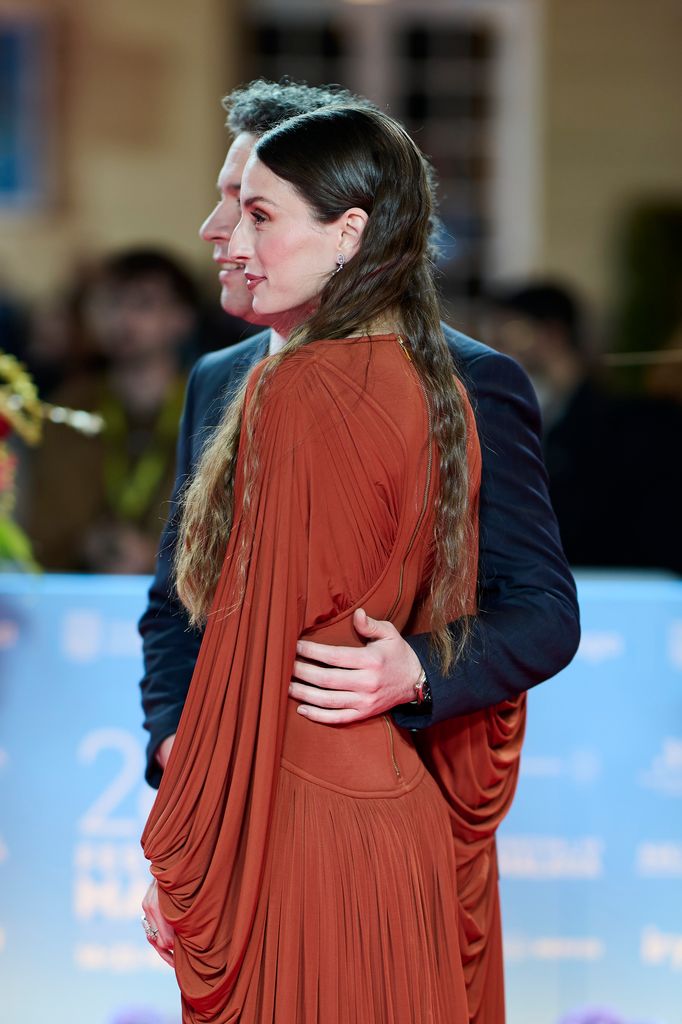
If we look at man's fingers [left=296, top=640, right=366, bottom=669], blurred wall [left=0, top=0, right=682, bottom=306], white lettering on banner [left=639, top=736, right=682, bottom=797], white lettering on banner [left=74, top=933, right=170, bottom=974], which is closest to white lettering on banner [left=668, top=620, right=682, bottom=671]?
white lettering on banner [left=639, top=736, right=682, bottom=797]

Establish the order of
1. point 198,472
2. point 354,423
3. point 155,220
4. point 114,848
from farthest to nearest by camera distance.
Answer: point 155,220, point 114,848, point 198,472, point 354,423

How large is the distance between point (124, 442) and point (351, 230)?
265 cm

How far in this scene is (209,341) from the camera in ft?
16.4

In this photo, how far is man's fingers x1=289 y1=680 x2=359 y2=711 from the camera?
5.16 feet

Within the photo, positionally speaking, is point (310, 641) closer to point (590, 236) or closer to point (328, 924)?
point (328, 924)

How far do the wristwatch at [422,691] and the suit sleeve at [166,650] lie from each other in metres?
0.40

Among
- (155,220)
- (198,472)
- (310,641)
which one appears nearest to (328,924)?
(310,641)

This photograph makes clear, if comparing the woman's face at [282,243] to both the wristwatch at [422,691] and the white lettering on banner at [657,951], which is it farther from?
the white lettering on banner at [657,951]

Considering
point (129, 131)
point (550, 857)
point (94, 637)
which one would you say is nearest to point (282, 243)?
point (94, 637)

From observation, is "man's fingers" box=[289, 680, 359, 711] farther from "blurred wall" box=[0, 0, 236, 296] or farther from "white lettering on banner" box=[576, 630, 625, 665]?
"blurred wall" box=[0, 0, 236, 296]

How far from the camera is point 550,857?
281 centimetres

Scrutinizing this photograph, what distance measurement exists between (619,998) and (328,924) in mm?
1461

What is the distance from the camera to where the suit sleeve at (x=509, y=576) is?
1.69 m

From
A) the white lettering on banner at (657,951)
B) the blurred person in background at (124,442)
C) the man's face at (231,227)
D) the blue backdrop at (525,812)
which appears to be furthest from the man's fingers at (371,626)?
the blurred person in background at (124,442)
